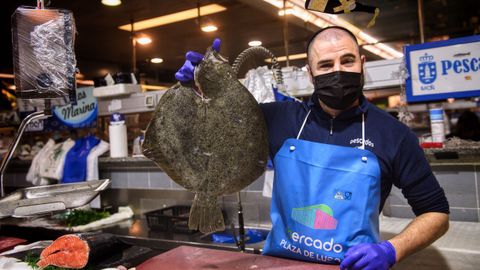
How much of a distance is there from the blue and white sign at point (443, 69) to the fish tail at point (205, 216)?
213 cm

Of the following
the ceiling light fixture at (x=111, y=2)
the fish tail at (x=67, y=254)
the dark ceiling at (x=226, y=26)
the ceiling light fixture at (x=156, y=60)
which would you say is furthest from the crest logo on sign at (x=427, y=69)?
the ceiling light fixture at (x=156, y=60)

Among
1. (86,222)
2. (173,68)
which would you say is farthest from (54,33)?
(173,68)

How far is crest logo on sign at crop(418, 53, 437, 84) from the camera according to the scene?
9.45 ft

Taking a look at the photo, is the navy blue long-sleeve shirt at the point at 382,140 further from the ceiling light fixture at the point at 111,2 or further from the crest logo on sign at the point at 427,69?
the ceiling light fixture at the point at 111,2

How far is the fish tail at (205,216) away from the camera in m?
1.47

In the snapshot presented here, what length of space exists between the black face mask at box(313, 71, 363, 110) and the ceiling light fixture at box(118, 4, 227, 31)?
4.16m

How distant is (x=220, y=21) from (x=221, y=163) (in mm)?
5313

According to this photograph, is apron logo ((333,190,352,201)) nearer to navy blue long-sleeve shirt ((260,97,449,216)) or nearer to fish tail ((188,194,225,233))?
navy blue long-sleeve shirt ((260,97,449,216))

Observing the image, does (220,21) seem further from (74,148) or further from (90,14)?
(74,148)

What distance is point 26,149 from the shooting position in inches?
203

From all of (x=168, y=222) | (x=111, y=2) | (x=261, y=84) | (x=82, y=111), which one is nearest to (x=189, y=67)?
(x=261, y=84)

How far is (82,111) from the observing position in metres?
4.52

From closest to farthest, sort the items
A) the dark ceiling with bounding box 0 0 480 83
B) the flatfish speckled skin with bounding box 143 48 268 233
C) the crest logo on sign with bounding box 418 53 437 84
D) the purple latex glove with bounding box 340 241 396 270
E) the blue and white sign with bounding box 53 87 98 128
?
the purple latex glove with bounding box 340 241 396 270 < the flatfish speckled skin with bounding box 143 48 268 233 < the crest logo on sign with bounding box 418 53 437 84 < the blue and white sign with bounding box 53 87 98 128 < the dark ceiling with bounding box 0 0 480 83

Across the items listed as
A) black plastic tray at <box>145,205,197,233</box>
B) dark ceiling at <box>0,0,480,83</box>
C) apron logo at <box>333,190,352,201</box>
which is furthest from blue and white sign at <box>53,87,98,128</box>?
apron logo at <box>333,190,352,201</box>
